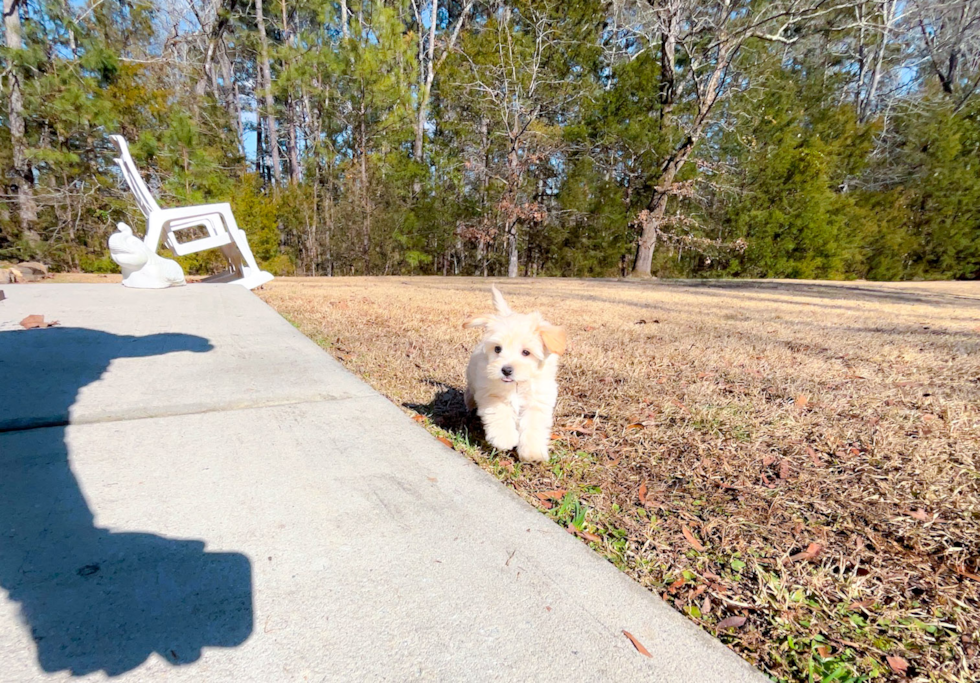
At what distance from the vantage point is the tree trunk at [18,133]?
41.8 ft

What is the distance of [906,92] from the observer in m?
26.1

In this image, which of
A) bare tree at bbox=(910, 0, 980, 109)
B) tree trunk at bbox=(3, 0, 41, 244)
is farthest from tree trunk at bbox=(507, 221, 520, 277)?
bare tree at bbox=(910, 0, 980, 109)

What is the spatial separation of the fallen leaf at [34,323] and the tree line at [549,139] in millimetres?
12180

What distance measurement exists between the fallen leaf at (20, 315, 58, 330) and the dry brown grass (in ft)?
8.52

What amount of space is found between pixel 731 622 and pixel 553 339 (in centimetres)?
153

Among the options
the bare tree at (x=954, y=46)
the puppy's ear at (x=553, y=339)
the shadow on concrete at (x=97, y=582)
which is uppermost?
the bare tree at (x=954, y=46)

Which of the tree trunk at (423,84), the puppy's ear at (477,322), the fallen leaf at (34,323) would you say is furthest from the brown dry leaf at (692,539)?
the tree trunk at (423,84)

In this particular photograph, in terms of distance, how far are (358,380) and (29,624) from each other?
2.31 meters

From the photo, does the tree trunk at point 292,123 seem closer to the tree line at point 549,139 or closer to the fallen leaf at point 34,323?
the tree line at point 549,139

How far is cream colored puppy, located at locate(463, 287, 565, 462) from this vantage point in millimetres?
2471

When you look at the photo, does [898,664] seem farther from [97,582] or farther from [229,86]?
[229,86]

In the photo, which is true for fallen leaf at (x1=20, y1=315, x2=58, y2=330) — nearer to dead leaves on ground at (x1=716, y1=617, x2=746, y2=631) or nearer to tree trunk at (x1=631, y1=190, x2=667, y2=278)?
dead leaves on ground at (x1=716, y1=617, x2=746, y2=631)

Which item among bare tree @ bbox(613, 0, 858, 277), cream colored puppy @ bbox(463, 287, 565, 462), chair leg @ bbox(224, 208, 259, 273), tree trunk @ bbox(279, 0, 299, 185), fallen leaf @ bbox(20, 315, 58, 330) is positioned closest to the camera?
cream colored puppy @ bbox(463, 287, 565, 462)

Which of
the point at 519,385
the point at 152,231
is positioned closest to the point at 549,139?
the point at 152,231
